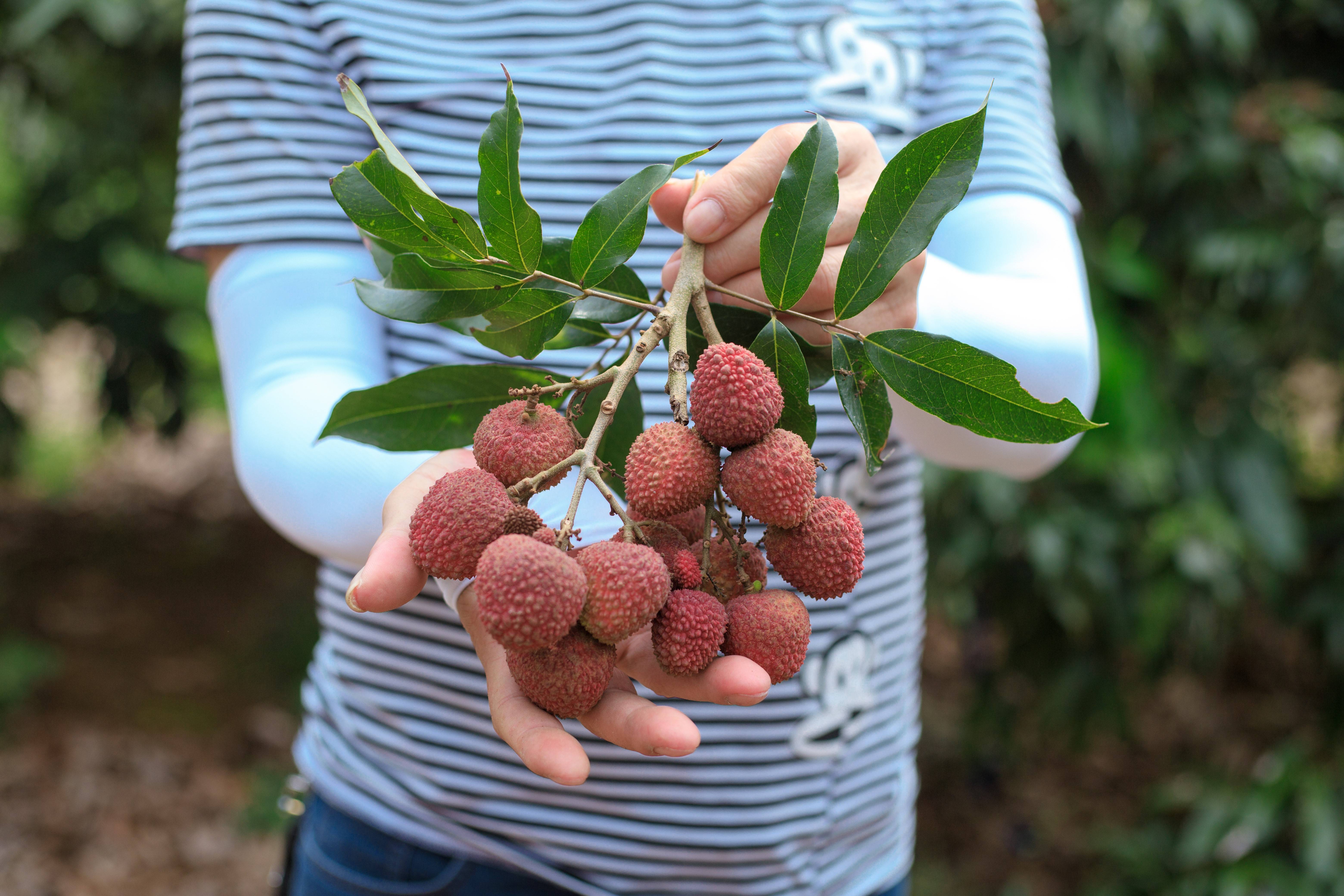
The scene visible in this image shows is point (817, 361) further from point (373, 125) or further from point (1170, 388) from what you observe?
point (1170, 388)

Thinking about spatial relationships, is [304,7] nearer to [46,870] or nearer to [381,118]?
[381,118]

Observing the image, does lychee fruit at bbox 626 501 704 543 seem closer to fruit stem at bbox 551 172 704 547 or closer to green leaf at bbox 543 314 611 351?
fruit stem at bbox 551 172 704 547

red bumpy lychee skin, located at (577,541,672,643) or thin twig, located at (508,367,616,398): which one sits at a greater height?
thin twig, located at (508,367,616,398)

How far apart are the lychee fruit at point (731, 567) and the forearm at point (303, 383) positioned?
0.34 metres

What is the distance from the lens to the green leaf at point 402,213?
0.52 metres

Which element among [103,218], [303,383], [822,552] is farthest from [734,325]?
[103,218]

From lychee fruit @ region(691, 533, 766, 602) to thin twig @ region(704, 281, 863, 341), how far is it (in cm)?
13

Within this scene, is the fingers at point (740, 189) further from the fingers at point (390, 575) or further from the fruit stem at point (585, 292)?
the fingers at point (390, 575)

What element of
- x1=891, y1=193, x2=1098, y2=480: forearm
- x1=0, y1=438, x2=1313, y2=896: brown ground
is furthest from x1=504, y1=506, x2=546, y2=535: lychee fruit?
x1=0, y1=438, x2=1313, y2=896: brown ground

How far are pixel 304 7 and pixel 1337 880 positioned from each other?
6.44 feet

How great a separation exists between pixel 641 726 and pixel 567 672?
5cm

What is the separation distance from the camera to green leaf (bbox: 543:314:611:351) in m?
0.61

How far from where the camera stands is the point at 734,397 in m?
0.51

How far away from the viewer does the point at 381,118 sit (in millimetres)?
940
